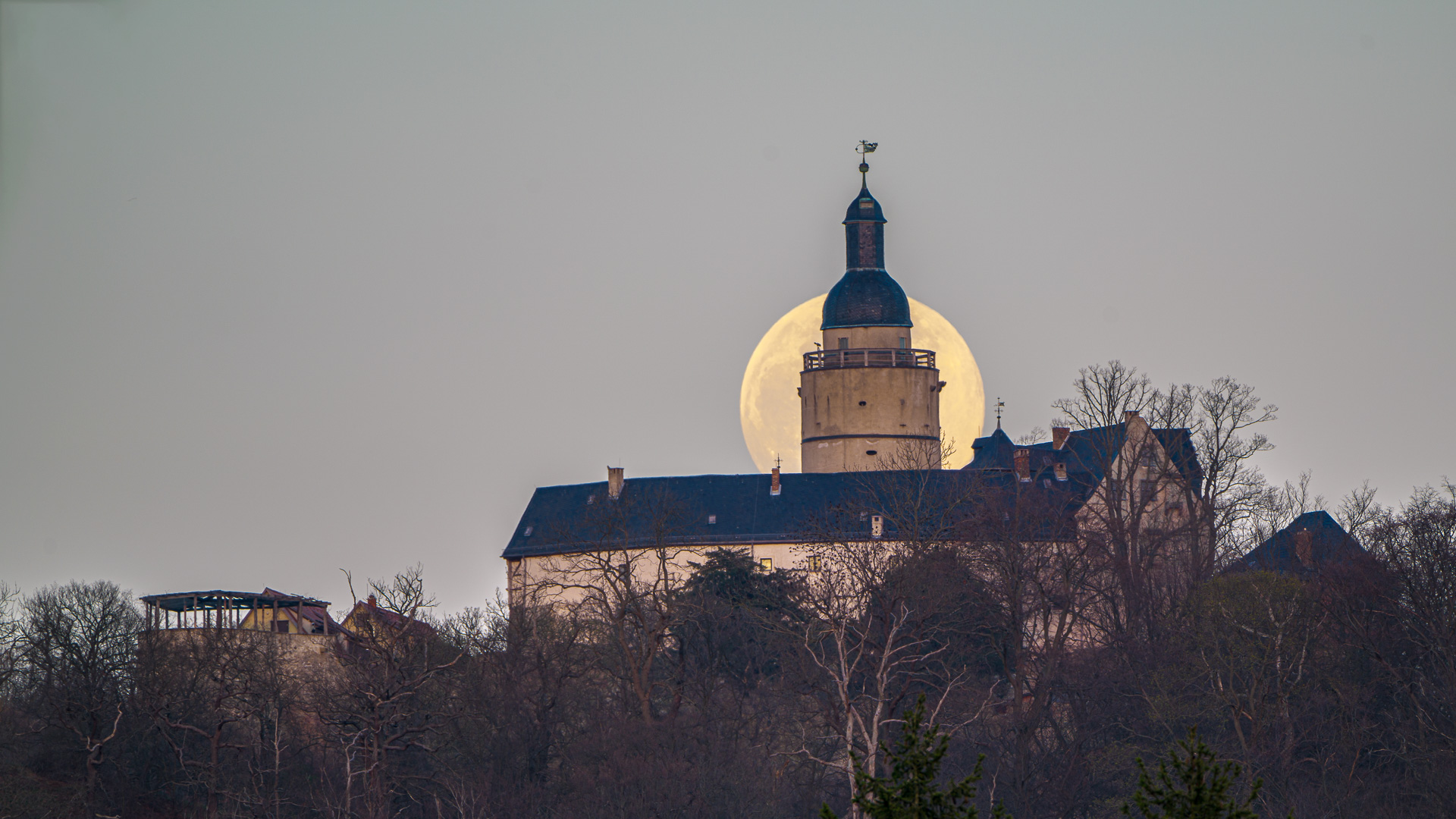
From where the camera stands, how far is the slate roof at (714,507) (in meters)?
73.3

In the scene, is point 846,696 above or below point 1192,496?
below

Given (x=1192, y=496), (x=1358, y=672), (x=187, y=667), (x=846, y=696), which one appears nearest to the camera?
(x=846, y=696)

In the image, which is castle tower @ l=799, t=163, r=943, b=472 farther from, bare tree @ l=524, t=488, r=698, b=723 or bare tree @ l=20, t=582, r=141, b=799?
bare tree @ l=20, t=582, r=141, b=799

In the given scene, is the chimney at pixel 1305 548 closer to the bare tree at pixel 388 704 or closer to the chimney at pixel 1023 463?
the chimney at pixel 1023 463

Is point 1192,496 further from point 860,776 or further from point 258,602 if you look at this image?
point 860,776

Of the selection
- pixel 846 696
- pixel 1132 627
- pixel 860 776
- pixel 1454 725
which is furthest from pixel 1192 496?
pixel 860 776

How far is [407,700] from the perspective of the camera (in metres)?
50.5

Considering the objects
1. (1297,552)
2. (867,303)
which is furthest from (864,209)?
(1297,552)

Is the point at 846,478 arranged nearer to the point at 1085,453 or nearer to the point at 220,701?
the point at 1085,453

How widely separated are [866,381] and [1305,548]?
2566 centimetres

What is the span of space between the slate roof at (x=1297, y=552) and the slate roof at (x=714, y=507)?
402 inches

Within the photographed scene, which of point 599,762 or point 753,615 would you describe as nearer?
point 599,762

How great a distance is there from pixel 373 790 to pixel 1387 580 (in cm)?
2484

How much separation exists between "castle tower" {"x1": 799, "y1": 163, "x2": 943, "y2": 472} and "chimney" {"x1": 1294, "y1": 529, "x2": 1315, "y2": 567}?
21.3 m
